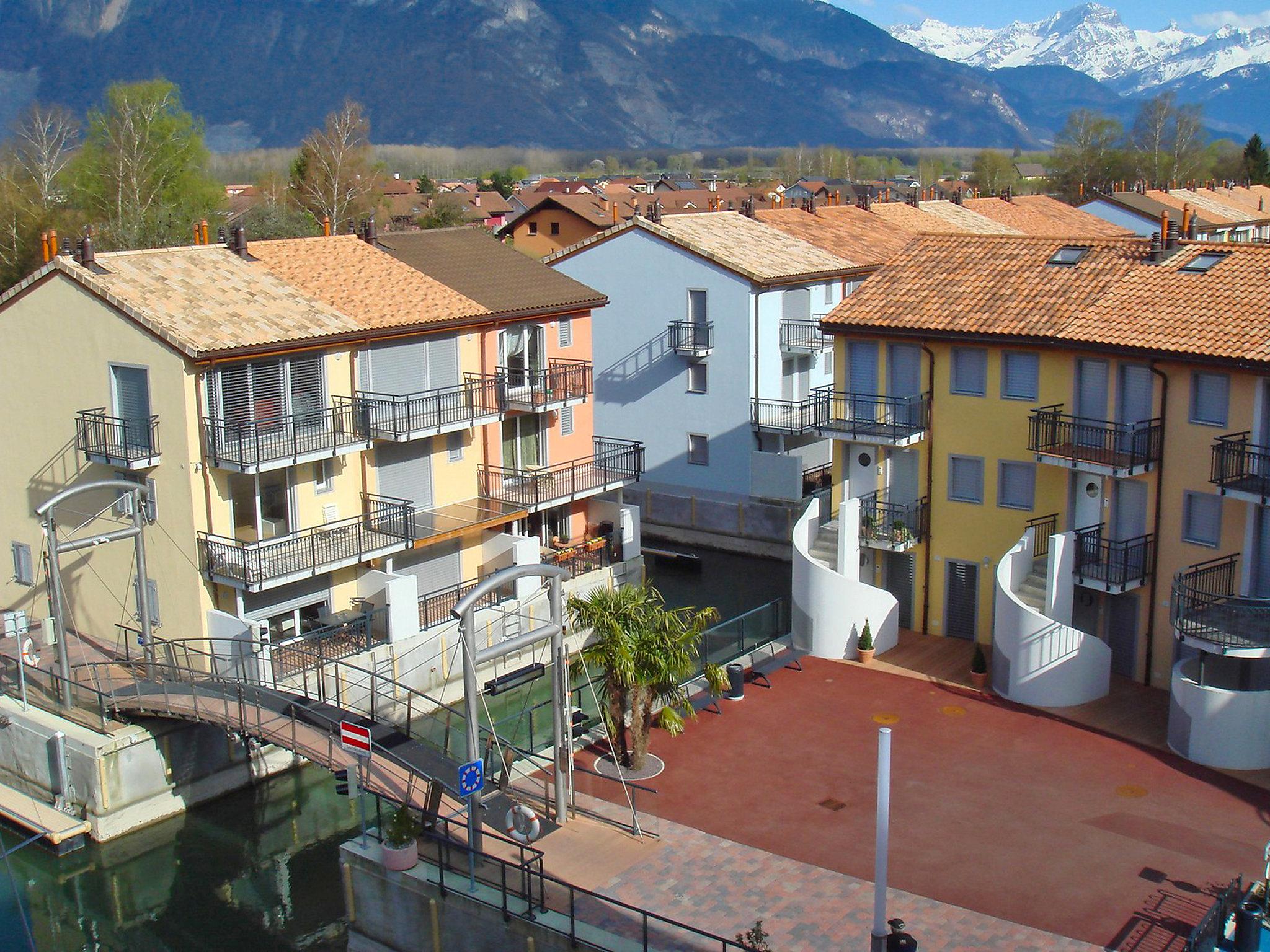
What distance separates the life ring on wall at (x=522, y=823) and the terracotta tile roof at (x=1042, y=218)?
167 ft

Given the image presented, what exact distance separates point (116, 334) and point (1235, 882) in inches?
988

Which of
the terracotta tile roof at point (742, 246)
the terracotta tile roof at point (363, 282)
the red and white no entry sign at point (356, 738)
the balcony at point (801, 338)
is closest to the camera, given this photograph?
the red and white no entry sign at point (356, 738)

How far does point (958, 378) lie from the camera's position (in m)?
33.4

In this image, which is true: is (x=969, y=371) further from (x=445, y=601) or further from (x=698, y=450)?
(x=698, y=450)

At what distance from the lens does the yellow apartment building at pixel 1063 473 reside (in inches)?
1105

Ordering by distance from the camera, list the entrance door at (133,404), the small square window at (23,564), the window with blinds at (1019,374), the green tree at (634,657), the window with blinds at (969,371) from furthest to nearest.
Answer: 1. the small square window at (23,564)
2. the window with blinds at (969,371)
3. the window with blinds at (1019,374)
4. the entrance door at (133,404)
5. the green tree at (634,657)

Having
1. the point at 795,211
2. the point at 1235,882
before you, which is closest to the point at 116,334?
the point at 1235,882

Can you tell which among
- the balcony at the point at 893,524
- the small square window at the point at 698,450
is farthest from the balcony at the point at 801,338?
the balcony at the point at 893,524

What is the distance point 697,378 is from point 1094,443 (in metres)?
19.8

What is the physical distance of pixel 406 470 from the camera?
3575cm

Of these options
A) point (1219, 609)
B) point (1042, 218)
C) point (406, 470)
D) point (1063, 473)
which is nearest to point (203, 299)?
point (406, 470)

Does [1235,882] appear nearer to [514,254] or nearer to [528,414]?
[528,414]

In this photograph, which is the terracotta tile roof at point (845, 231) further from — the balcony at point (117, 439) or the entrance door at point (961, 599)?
the balcony at point (117, 439)

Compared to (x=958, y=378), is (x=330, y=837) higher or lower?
lower
